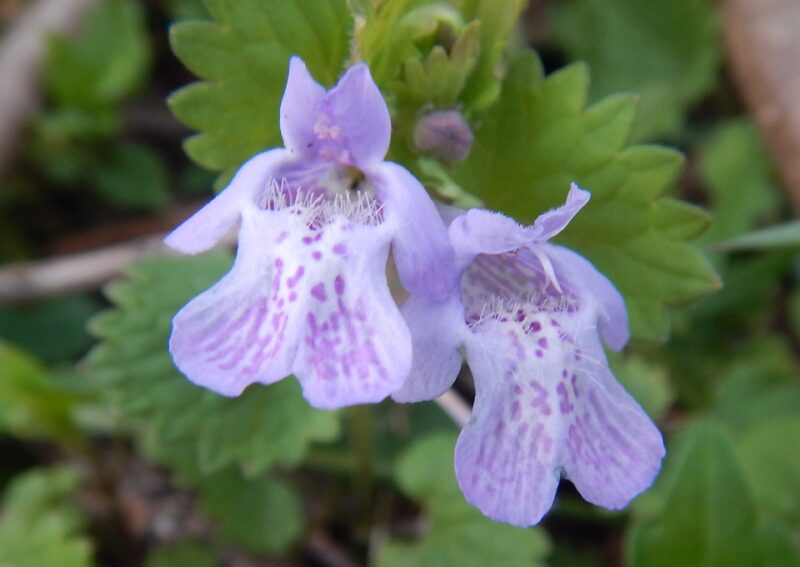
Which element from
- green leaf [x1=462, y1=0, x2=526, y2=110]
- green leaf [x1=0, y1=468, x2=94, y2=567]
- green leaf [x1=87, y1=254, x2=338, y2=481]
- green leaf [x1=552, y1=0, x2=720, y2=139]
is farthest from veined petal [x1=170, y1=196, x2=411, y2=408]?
green leaf [x1=552, y1=0, x2=720, y2=139]

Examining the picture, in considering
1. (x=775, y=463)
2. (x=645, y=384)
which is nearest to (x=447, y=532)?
(x=645, y=384)

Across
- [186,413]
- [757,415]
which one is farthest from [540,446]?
[757,415]

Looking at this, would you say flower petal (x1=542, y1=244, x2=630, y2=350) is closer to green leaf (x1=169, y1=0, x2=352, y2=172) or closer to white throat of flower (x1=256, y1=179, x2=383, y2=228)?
white throat of flower (x1=256, y1=179, x2=383, y2=228)

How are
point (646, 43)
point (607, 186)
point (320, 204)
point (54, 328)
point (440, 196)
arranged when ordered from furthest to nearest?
point (646, 43) < point (54, 328) < point (607, 186) < point (440, 196) < point (320, 204)

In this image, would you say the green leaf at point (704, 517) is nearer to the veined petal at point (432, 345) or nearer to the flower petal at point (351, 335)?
the veined petal at point (432, 345)

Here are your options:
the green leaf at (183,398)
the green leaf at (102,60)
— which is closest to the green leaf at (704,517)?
the green leaf at (183,398)

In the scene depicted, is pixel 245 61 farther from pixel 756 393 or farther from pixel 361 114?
pixel 756 393
